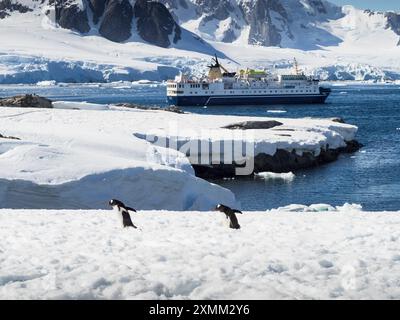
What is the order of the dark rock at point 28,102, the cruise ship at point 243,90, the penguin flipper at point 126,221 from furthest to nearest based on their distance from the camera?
the cruise ship at point 243,90
the dark rock at point 28,102
the penguin flipper at point 126,221

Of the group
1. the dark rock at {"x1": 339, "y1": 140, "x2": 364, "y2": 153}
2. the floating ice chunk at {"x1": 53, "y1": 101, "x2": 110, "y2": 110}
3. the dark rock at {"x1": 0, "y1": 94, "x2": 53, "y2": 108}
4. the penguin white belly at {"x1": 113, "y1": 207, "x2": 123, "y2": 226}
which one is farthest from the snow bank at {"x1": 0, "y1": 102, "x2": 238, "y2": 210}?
the dark rock at {"x1": 0, "y1": 94, "x2": 53, "y2": 108}

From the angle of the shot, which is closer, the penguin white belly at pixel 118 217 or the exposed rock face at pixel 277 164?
the penguin white belly at pixel 118 217

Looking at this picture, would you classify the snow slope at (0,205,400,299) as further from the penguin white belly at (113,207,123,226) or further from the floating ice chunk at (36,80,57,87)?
the floating ice chunk at (36,80,57,87)

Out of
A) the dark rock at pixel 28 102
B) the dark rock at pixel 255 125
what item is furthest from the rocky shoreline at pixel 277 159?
the dark rock at pixel 28 102

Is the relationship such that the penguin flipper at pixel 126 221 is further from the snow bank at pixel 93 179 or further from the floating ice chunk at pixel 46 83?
the floating ice chunk at pixel 46 83

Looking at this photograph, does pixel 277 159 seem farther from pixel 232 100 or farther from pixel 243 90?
pixel 243 90

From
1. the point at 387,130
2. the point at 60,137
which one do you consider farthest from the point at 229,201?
the point at 387,130
